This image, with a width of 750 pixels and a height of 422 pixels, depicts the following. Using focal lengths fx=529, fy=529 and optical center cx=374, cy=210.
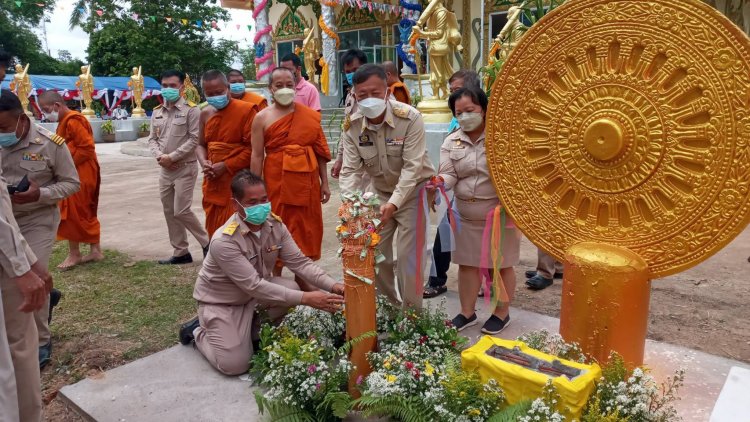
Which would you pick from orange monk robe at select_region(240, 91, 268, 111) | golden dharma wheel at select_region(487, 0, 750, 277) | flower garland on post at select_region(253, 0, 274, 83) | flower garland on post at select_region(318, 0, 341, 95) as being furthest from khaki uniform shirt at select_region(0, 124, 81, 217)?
flower garland on post at select_region(318, 0, 341, 95)

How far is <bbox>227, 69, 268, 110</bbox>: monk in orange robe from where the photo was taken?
15.7 ft

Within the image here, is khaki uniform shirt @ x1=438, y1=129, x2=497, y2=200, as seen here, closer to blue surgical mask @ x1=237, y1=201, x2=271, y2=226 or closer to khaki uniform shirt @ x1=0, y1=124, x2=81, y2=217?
blue surgical mask @ x1=237, y1=201, x2=271, y2=226

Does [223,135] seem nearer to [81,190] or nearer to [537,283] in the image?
[81,190]

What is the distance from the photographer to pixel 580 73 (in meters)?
2.39

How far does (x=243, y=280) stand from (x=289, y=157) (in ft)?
3.89

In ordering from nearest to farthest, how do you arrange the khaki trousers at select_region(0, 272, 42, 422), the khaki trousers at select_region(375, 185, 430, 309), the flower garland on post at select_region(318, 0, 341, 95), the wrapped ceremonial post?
the khaki trousers at select_region(0, 272, 42, 422), the wrapped ceremonial post, the khaki trousers at select_region(375, 185, 430, 309), the flower garland on post at select_region(318, 0, 341, 95)

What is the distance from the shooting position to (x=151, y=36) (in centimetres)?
2828

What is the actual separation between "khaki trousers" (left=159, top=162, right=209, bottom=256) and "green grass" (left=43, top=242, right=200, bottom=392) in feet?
0.99

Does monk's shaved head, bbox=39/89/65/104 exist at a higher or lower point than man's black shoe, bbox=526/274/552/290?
higher

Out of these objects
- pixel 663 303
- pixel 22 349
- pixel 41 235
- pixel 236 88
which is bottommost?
pixel 663 303

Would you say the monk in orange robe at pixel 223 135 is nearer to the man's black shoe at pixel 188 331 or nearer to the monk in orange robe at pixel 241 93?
the monk in orange robe at pixel 241 93

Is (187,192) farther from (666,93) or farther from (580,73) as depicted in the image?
(666,93)

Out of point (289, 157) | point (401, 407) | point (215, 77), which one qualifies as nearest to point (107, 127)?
point (215, 77)

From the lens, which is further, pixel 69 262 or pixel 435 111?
pixel 435 111
